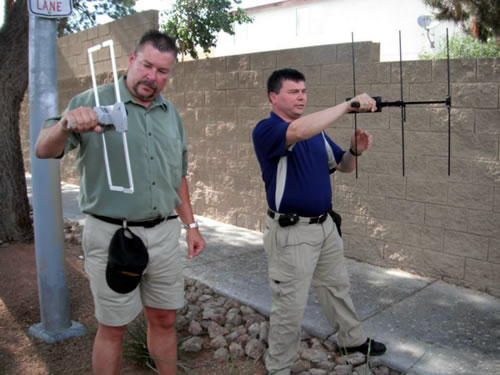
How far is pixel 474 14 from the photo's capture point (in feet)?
26.9

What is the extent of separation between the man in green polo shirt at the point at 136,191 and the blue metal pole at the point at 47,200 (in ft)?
3.57

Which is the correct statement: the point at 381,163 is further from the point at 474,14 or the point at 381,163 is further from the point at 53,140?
the point at 474,14

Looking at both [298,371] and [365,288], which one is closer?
[298,371]

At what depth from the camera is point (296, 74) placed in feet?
10.6

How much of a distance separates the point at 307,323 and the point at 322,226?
98cm

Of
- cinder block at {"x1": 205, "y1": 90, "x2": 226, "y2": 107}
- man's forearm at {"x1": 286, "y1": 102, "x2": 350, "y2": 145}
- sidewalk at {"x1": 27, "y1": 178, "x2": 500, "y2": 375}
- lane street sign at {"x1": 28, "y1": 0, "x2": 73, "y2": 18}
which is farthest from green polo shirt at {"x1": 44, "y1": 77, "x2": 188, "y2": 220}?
cinder block at {"x1": 205, "y1": 90, "x2": 226, "y2": 107}

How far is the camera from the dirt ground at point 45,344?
11.2ft

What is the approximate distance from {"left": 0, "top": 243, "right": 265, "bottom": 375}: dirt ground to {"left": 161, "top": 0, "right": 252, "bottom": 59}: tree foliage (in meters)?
9.39

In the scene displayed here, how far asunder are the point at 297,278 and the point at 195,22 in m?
11.2

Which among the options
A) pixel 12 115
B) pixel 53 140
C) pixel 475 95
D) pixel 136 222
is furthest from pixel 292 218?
pixel 12 115

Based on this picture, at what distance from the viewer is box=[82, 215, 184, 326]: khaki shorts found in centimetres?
263

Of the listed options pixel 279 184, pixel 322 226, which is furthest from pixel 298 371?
pixel 279 184

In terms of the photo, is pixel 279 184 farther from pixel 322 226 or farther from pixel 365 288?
pixel 365 288

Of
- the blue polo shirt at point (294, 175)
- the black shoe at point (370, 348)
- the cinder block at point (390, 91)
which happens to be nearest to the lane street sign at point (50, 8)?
the blue polo shirt at point (294, 175)
